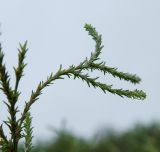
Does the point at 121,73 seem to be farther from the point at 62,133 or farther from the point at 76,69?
the point at 62,133

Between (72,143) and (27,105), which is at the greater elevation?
(72,143)

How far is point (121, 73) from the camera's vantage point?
2.38 metres

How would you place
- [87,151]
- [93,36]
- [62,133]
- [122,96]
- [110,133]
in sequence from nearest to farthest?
[122,96] < [93,36] < [87,151] < [62,133] < [110,133]

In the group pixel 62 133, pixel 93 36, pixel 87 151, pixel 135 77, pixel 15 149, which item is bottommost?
pixel 15 149

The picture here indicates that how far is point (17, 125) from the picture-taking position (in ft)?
7.04

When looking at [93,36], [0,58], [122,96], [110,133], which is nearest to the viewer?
[0,58]

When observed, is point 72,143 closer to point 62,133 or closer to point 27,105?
point 62,133

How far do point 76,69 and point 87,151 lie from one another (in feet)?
27.7

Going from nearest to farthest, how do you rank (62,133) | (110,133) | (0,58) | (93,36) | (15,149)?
(0,58) → (15,149) → (93,36) → (62,133) → (110,133)

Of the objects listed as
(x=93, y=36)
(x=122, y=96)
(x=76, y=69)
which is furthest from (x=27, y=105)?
(x=93, y=36)

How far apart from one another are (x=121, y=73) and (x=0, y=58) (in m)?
0.70

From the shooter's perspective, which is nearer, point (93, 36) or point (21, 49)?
point (21, 49)

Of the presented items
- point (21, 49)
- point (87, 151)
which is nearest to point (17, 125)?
point (21, 49)

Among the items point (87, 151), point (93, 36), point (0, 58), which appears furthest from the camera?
point (87, 151)
